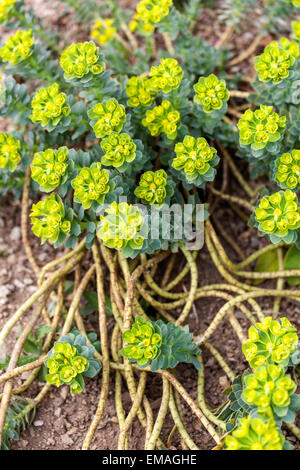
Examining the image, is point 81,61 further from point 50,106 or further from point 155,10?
point 155,10

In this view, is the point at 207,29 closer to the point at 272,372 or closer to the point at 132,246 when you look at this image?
the point at 132,246

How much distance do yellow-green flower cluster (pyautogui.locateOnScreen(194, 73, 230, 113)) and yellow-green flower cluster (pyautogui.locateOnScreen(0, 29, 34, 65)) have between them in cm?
67

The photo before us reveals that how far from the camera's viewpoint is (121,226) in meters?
1.74

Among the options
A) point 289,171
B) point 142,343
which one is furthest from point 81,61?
point 142,343

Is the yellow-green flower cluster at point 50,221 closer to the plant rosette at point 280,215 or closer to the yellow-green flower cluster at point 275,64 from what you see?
A: the plant rosette at point 280,215

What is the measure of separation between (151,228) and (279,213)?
1.44 feet

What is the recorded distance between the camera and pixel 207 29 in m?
2.95

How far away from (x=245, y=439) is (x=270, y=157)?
105 cm

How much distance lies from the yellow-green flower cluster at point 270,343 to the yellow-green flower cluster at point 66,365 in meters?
0.55

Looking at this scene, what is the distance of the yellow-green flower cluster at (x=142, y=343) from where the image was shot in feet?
5.74

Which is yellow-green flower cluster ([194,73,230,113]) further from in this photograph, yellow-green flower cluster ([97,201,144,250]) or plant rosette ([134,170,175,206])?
yellow-green flower cluster ([97,201,144,250])

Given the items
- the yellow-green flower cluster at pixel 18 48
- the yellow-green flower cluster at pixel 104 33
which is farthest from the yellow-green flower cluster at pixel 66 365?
the yellow-green flower cluster at pixel 104 33
